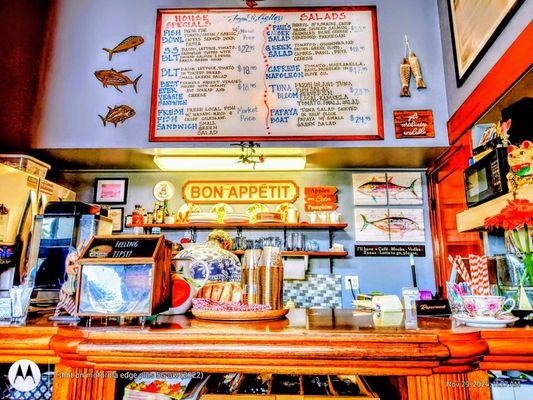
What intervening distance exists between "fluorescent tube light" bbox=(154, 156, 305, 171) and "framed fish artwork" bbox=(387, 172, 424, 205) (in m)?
0.96

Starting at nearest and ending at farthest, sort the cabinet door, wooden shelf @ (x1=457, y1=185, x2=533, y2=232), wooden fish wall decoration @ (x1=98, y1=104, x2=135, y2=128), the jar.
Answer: wooden shelf @ (x1=457, y1=185, x2=533, y2=232)
the cabinet door
wooden fish wall decoration @ (x1=98, y1=104, x2=135, y2=128)
the jar

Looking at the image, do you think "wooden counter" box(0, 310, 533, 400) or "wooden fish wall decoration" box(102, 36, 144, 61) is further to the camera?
"wooden fish wall decoration" box(102, 36, 144, 61)

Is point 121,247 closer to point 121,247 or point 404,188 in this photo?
point 121,247

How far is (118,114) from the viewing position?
3.21 m

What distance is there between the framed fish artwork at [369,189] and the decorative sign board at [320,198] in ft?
0.74

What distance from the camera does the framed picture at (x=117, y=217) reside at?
3709mm

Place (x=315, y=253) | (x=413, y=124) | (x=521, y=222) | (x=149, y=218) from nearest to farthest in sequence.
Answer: (x=521, y=222) → (x=413, y=124) → (x=315, y=253) → (x=149, y=218)

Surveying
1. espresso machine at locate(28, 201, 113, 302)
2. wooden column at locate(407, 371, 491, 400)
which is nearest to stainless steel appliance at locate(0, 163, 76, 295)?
espresso machine at locate(28, 201, 113, 302)

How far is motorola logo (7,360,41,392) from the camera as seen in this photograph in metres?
0.95

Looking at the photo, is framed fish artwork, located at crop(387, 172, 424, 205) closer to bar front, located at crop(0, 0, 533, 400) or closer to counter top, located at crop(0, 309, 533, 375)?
bar front, located at crop(0, 0, 533, 400)

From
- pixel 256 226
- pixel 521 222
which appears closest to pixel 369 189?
pixel 256 226

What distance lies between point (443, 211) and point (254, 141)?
73.7 inches

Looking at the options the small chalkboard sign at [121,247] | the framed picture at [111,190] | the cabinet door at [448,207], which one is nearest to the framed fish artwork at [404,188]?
the cabinet door at [448,207]

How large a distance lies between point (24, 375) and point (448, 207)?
10.7 ft
